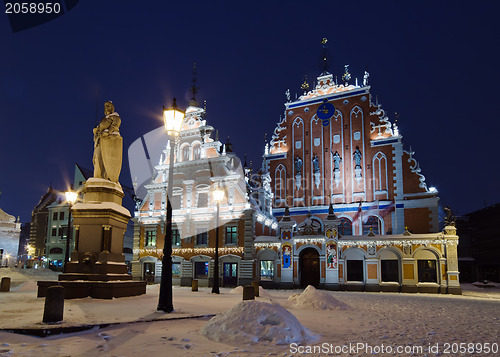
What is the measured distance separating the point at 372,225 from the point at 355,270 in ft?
20.2

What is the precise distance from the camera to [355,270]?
29.0 meters

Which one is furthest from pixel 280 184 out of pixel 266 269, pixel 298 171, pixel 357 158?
pixel 266 269

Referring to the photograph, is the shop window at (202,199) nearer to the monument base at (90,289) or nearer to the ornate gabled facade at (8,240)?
the monument base at (90,289)

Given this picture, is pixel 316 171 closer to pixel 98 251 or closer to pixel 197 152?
pixel 197 152

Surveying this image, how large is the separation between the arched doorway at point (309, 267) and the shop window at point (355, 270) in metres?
2.50

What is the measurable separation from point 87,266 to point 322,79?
3111 cm

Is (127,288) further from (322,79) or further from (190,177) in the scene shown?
(322,79)

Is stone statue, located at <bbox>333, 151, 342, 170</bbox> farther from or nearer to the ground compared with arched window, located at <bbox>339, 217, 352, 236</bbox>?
farther from the ground

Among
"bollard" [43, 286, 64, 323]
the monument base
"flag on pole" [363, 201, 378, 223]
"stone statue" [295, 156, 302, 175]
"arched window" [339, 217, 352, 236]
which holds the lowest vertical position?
the monument base

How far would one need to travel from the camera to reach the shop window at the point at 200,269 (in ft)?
109

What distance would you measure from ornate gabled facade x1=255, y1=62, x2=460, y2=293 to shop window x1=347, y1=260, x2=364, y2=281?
2.9 inches

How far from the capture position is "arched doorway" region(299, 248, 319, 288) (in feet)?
98.9

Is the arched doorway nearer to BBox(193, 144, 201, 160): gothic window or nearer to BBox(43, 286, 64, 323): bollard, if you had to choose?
BBox(193, 144, 201, 160): gothic window

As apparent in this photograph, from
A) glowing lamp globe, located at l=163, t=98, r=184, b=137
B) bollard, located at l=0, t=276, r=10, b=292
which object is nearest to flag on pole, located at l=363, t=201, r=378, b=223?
glowing lamp globe, located at l=163, t=98, r=184, b=137
